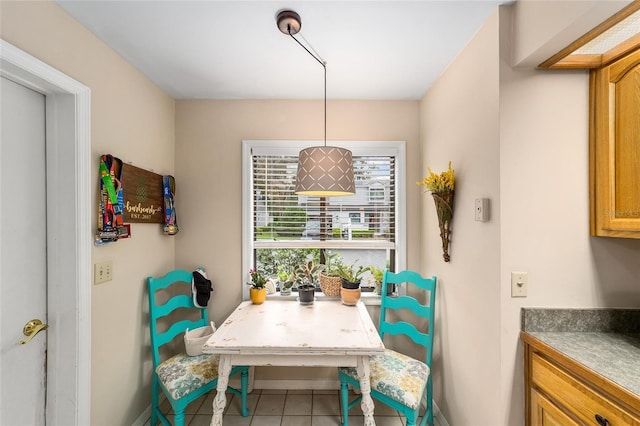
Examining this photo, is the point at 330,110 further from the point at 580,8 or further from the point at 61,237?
the point at 61,237

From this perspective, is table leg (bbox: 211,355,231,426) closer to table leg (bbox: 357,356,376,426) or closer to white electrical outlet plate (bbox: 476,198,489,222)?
table leg (bbox: 357,356,376,426)

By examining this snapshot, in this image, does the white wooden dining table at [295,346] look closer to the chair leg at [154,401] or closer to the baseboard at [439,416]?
the chair leg at [154,401]

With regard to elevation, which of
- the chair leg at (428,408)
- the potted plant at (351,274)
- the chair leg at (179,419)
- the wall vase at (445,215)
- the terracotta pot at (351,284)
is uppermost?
the wall vase at (445,215)

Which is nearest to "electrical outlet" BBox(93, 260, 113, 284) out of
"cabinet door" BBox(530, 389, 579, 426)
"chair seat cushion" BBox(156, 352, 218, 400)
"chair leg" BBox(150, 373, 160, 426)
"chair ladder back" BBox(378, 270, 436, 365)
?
"chair seat cushion" BBox(156, 352, 218, 400)

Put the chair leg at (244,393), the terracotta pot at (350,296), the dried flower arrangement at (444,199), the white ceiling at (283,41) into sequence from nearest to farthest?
the white ceiling at (283,41)
the dried flower arrangement at (444,199)
the chair leg at (244,393)
the terracotta pot at (350,296)

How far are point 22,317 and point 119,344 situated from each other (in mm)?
577

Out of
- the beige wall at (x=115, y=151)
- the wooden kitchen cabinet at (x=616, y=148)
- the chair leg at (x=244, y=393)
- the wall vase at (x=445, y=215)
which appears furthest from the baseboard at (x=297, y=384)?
the wooden kitchen cabinet at (x=616, y=148)

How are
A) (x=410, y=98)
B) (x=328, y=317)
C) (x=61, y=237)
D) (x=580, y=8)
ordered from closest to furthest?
(x=580, y=8) → (x=61, y=237) → (x=328, y=317) → (x=410, y=98)

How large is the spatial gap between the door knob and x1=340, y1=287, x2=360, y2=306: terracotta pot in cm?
175

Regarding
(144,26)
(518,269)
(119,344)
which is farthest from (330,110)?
(119,344)

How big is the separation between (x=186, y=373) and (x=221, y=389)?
42 centimetres

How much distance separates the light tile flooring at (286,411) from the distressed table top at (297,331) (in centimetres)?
76

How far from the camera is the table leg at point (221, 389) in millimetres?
1474

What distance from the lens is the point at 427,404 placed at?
6.42ft
